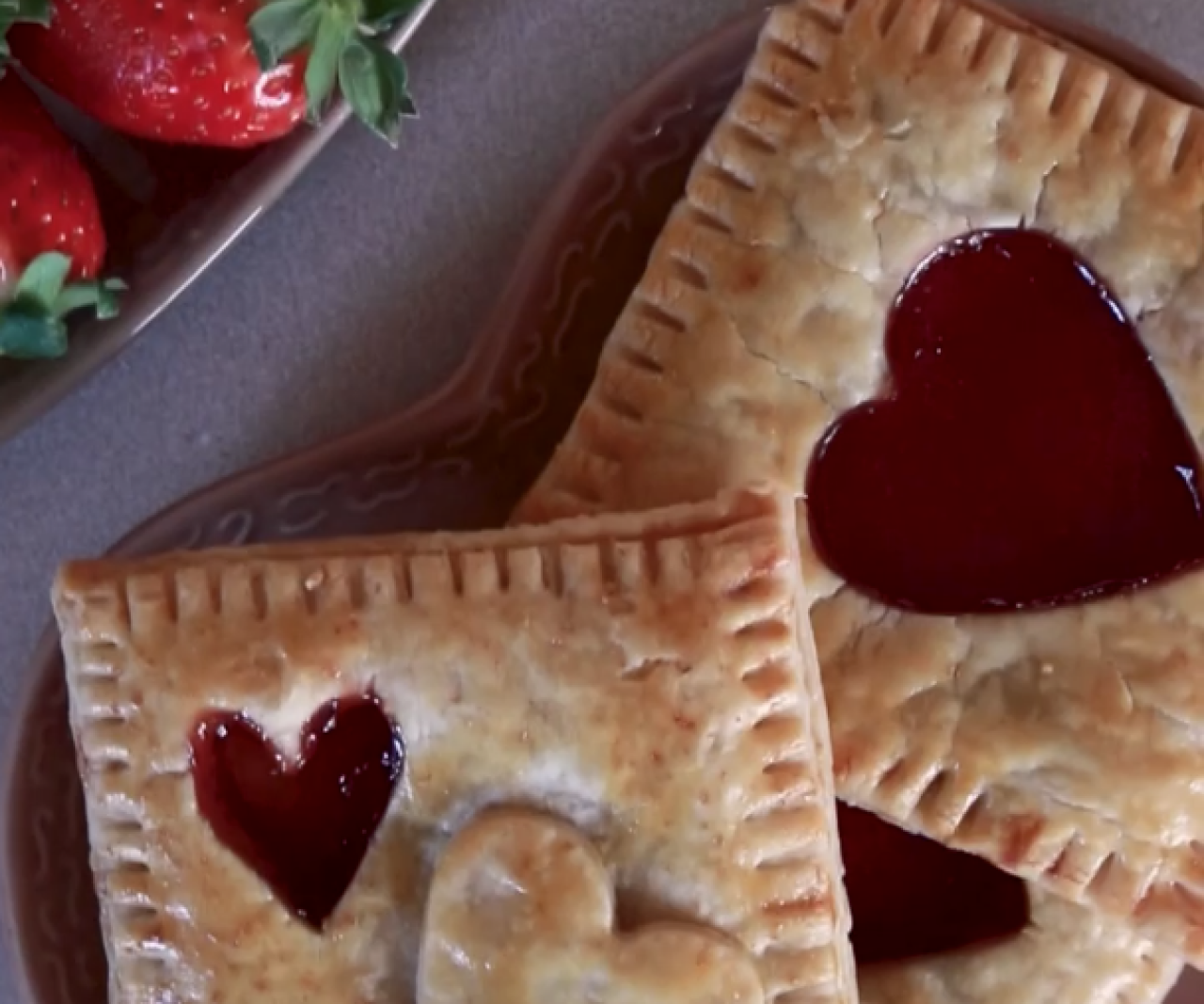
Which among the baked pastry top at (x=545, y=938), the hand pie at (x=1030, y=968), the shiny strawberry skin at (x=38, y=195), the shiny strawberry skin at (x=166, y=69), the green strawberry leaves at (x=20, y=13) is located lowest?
the hand pie at (x=1030, y=968)

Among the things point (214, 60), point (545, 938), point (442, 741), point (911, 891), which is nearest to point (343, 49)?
point (214, 60)

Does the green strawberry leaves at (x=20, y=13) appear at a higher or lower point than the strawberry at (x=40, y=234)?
higher

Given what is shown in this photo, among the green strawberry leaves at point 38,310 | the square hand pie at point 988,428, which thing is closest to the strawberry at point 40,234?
the green strawberry leaves at point 38,310

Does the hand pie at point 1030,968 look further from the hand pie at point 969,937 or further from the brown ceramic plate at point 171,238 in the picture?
the brown ceramic plate at point 171,238

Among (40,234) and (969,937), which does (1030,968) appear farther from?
(40,234)

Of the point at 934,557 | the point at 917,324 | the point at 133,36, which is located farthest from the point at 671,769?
the point at 133,36

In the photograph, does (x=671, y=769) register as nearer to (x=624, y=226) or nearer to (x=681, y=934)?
(x=681, y=934)

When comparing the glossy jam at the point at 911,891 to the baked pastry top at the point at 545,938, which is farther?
the glossy jam at the point at 911,891
